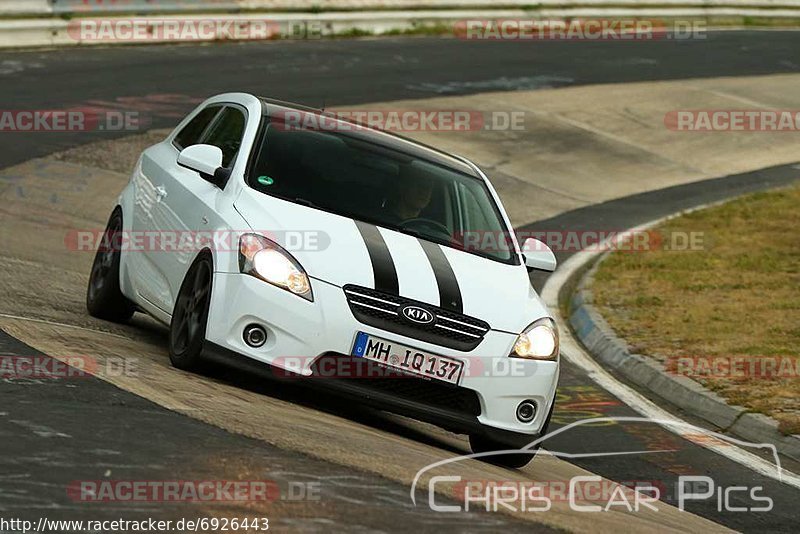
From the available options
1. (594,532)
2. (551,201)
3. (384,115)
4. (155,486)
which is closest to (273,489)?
(155,486)

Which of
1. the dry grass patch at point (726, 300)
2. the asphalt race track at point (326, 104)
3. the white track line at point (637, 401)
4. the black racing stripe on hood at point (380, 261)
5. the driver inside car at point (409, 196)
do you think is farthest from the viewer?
the dry grass patch at point (726, 300)

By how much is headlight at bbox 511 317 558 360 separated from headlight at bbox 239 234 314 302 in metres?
1.12

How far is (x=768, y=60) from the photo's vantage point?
98.3ft

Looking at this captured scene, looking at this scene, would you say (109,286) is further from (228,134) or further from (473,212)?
(473,212)

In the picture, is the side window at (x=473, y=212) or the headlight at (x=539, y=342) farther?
the side window at (x=473, y=212)

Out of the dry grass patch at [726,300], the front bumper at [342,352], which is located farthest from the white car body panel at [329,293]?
the dry grass patch at [726,300]

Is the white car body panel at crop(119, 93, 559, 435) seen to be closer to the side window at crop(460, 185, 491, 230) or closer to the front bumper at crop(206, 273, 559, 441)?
the front bumper at crop(206, 273, 559, 441)

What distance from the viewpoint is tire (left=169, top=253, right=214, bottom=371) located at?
778 centimetres

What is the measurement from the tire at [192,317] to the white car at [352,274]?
1 centimetres

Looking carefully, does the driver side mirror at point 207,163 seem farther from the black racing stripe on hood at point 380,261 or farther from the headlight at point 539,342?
the headlight at point 539,342

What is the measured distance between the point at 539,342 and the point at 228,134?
8.22 ft

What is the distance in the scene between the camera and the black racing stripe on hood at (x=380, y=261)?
7.57 metres

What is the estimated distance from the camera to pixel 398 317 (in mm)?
7504

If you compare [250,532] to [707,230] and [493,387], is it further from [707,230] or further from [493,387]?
[707,230]
